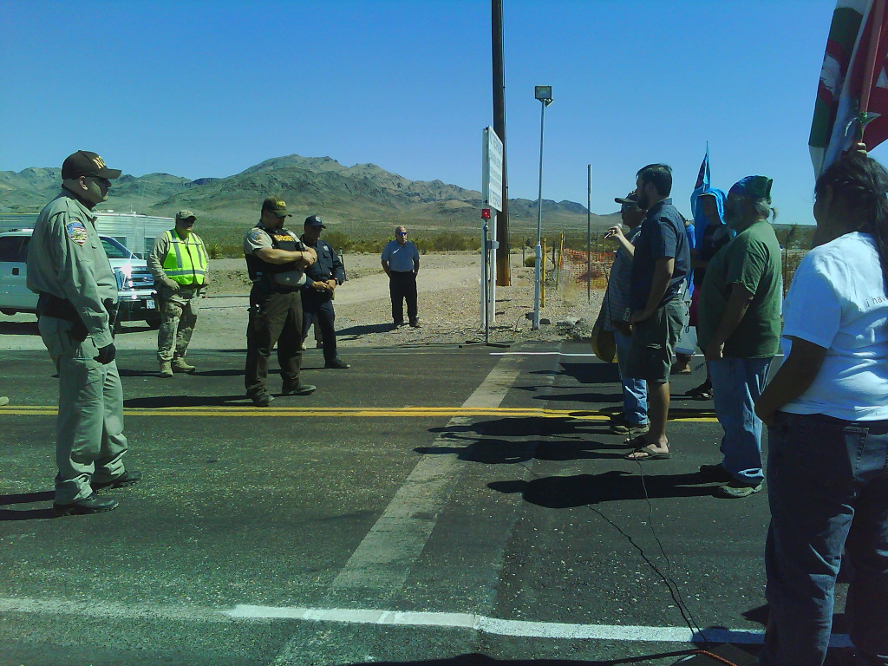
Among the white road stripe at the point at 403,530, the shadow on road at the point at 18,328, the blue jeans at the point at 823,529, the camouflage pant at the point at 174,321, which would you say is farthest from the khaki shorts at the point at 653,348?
the shadow on road at the point at 18,328

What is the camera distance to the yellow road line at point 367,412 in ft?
23.2

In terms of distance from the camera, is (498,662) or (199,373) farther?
(199,373)

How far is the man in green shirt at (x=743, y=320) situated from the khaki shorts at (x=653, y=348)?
0.46 metres

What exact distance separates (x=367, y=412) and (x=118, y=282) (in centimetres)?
958

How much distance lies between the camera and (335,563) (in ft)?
12.9

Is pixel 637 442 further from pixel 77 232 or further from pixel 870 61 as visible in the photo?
pixel 77 232

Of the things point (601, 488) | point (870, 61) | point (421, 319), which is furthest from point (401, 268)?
point (870, 61)

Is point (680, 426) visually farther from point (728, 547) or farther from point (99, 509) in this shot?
point (99, 509)

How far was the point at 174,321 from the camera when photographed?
9617 mm

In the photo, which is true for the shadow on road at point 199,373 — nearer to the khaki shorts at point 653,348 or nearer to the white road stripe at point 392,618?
the khaki shorts at point 653,348

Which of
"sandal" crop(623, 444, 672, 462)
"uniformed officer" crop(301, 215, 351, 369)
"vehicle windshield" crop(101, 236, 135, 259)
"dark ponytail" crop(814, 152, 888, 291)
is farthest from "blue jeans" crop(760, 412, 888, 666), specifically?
"vehicle windshield" crop(101, 236, 135, 259)

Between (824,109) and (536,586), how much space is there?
2927 millimetres

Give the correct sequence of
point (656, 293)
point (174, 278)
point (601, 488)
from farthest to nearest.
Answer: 1. point (174, 278)
2. point (656, 293)
3. point (601, 488)

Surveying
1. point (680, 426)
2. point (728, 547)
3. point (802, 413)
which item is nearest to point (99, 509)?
point (728, 547)
